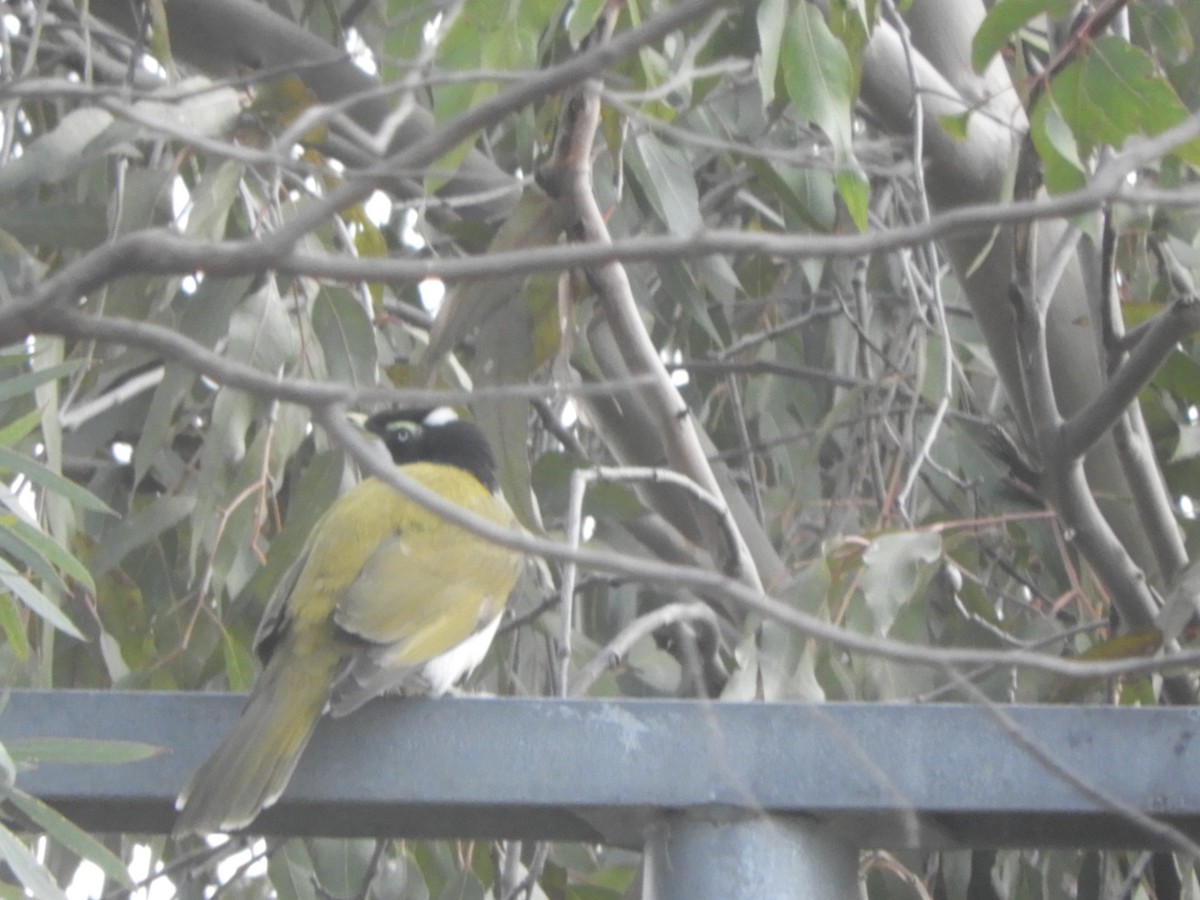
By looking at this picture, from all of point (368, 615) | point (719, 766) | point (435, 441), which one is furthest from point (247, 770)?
point (435, 441)

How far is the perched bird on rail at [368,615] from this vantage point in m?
2.16

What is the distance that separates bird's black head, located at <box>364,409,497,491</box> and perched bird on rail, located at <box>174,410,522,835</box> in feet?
1.06

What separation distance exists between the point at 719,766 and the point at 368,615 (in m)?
1.18

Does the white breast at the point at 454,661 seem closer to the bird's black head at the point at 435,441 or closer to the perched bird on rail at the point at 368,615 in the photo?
the perched bird on rail at the point at 368,615

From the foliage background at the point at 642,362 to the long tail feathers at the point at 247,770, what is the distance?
0.11m

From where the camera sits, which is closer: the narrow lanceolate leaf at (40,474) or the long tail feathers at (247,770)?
the long tail feathers at (247,770)

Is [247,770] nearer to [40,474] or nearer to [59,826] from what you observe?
[59,826]

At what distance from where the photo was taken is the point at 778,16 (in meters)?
2.37

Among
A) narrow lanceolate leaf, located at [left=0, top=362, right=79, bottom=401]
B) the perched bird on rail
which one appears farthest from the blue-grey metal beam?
narrow lanceolate leaf, located at [left=0, top=362, right=79, bottom=401]

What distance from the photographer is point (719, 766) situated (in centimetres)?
147

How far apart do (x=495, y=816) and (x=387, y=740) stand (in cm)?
13

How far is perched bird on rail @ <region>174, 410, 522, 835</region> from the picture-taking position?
2.16 m

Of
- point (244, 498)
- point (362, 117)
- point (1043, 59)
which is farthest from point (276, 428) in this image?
point (1043, 59)

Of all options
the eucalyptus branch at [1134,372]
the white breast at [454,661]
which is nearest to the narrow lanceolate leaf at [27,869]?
the white breast at [454,661]
